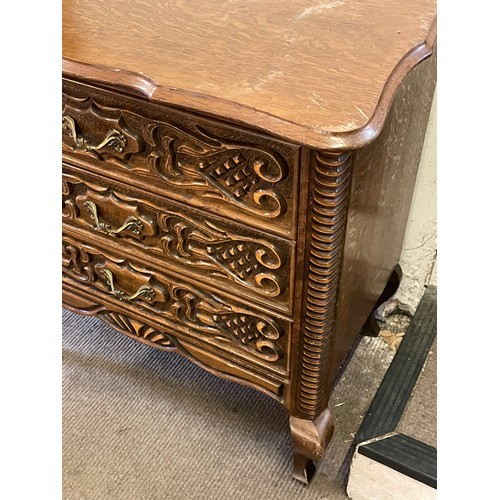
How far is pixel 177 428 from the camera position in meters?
1.22

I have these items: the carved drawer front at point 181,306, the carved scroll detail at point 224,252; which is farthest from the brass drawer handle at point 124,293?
the carved scroll detail at point 224,252

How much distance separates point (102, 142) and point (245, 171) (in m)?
0.22

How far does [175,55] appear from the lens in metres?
0.78

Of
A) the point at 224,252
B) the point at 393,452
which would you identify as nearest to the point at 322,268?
the point at 224,252

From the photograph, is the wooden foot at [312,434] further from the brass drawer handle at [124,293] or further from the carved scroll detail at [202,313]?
Result: the brass drawer handle at [124,293]

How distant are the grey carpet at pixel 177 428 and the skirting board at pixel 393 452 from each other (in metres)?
0.08

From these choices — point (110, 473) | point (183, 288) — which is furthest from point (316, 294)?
point (110, 473)

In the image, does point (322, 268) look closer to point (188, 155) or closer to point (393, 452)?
point (188, 155)

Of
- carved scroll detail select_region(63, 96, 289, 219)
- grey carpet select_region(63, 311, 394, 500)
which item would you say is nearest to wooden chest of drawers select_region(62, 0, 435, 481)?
carved scroll detail select_region(63, 96, 289, 219)

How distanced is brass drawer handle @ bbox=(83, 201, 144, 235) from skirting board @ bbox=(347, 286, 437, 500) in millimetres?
500

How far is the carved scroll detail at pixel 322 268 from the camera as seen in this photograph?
2.35ft

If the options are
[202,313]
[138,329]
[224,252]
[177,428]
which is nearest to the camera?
[224,252]

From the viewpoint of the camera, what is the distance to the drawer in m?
0.84
